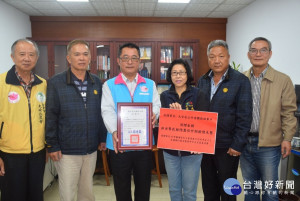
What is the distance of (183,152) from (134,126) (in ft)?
1.32

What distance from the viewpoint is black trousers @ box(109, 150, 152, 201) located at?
5.36 feet

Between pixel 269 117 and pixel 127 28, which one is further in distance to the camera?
pixel 127 28

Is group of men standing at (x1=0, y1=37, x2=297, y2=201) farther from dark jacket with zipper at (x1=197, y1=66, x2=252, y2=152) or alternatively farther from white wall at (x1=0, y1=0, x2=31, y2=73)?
white wall at (x1=0, y1=0, x2=31, y2=73)

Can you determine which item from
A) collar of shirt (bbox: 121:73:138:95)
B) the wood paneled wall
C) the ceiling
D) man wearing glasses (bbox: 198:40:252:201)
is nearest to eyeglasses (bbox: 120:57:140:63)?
collar of shirt (bbox: 121:73:138:95)

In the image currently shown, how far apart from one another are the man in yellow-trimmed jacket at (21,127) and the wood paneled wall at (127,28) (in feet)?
12.4

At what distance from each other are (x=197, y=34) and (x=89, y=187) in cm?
457

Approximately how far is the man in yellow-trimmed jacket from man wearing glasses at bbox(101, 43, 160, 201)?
53cm

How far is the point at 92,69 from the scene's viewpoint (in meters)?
4.87

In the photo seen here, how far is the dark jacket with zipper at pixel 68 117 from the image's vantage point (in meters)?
1.64

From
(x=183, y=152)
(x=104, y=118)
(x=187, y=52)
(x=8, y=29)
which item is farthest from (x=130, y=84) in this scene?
(x=8, y=29)

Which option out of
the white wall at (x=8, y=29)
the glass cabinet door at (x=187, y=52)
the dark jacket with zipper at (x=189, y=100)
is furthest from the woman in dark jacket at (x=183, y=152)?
the white wall at (x=8, y=29)

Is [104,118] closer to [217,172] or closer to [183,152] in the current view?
[183,152]

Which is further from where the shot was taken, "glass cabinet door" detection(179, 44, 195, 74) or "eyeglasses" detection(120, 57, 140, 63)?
"glass cabinet door" detection(179, 44, 195, 74)

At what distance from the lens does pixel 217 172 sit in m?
1.84
